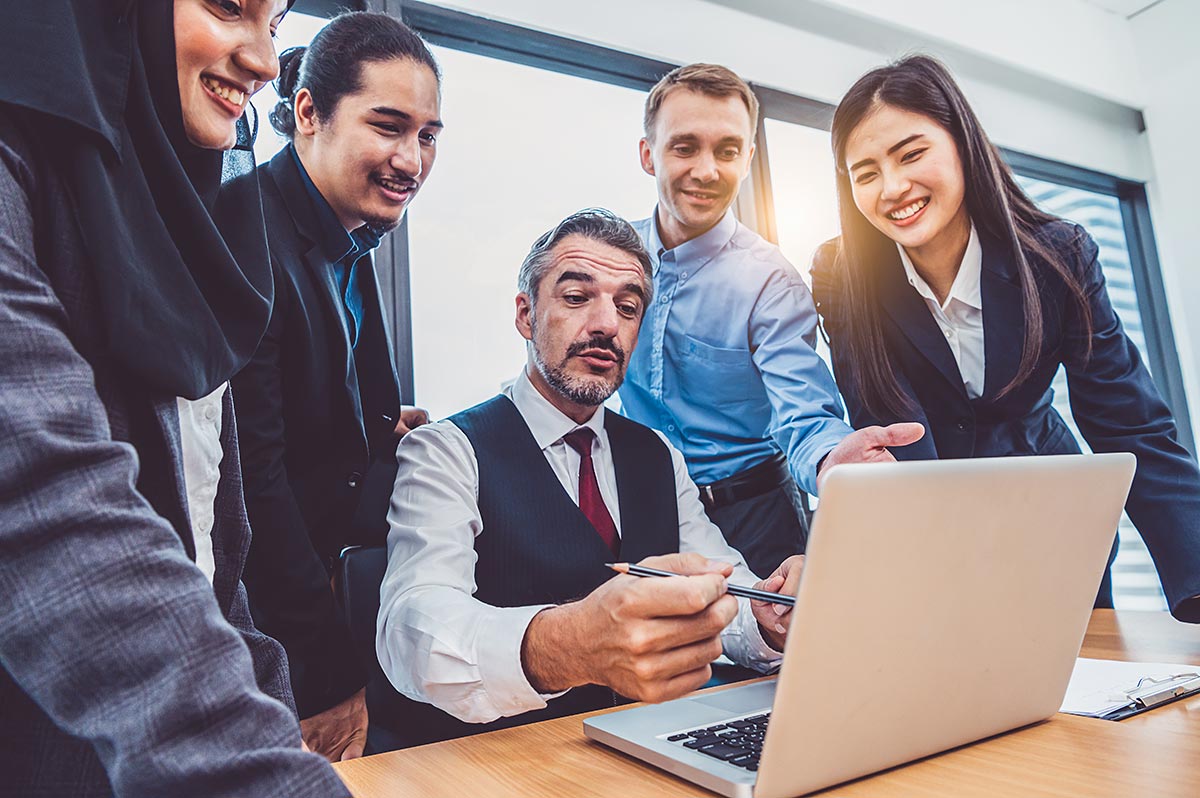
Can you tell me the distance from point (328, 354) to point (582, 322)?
53cm

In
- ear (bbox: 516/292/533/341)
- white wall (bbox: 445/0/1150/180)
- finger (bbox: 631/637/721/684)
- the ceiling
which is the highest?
the ceiling

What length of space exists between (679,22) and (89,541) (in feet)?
9.10

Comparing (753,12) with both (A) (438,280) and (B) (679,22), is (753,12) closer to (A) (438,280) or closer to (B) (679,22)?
(B) (679,22)

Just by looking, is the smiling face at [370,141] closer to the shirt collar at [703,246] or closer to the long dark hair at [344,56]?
the long dark hair at [344,56]

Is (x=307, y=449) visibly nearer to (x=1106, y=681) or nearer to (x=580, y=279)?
(x=580, y=279)

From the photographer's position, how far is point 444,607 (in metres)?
1.12

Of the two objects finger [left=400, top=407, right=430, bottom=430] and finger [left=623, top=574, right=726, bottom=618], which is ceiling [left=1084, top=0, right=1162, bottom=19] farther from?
finger [left=623, top=574, right=726, bottom=618]

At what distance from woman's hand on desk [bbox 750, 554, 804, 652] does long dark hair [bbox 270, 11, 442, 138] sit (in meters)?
1.25

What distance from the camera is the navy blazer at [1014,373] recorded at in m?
1.68

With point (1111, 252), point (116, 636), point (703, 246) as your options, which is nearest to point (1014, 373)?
point (703, 246)

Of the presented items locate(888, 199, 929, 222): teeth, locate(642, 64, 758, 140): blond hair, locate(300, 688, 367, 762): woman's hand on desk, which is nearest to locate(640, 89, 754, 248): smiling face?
locate(642, 64, 758, 140): blond hair

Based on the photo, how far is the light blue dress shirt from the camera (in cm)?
207

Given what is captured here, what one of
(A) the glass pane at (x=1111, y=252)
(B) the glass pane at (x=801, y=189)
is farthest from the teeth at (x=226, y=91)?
(A) the glass pane at (x=1111, y=252)

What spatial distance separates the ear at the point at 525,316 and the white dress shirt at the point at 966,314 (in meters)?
0.86
